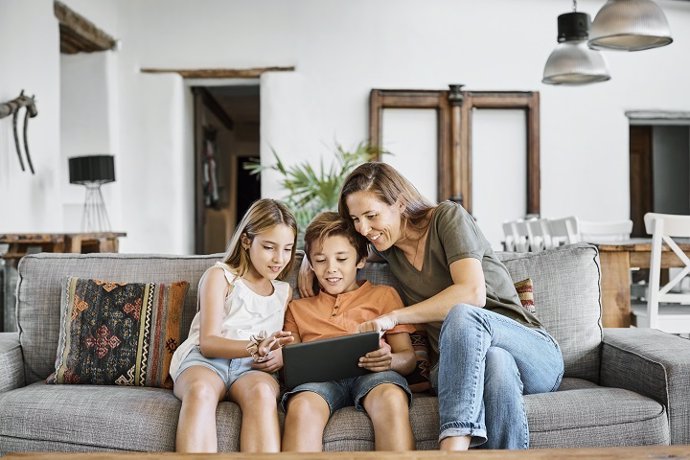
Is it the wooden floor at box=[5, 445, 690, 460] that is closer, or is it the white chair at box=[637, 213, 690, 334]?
the wooden floor at box=[5, 445, 690, 460]

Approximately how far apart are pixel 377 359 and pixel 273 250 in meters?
0.48

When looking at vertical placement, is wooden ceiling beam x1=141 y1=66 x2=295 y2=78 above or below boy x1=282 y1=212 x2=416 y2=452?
above

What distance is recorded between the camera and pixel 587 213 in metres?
7.70

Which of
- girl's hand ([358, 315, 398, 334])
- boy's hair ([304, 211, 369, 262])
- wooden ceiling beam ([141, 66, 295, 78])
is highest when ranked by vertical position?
wooden ceiling beam ([141, 66, 295, 78])

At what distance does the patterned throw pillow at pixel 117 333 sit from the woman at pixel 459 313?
2.05 ft

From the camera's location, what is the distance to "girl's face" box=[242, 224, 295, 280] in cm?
242

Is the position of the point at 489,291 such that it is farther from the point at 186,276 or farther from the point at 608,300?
the point at 608,300

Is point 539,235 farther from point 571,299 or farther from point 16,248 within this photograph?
point 16,248

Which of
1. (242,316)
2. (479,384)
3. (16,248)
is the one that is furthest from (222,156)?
(479,384)

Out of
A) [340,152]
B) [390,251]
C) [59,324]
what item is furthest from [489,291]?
[340,152]

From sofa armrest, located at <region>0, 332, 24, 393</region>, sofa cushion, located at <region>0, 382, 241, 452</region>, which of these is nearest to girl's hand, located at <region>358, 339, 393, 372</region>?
sofa cushion, located at <region>0, 382, 241, 452</region>

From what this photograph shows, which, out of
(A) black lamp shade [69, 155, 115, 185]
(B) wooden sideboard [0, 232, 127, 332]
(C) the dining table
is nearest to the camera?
(C) the dining table

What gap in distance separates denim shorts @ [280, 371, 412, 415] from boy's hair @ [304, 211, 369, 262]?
1.37 ft

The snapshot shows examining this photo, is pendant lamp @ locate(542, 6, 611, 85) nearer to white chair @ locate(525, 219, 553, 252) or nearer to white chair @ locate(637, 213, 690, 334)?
white chair @ locate(525, 219, 553, 252)
